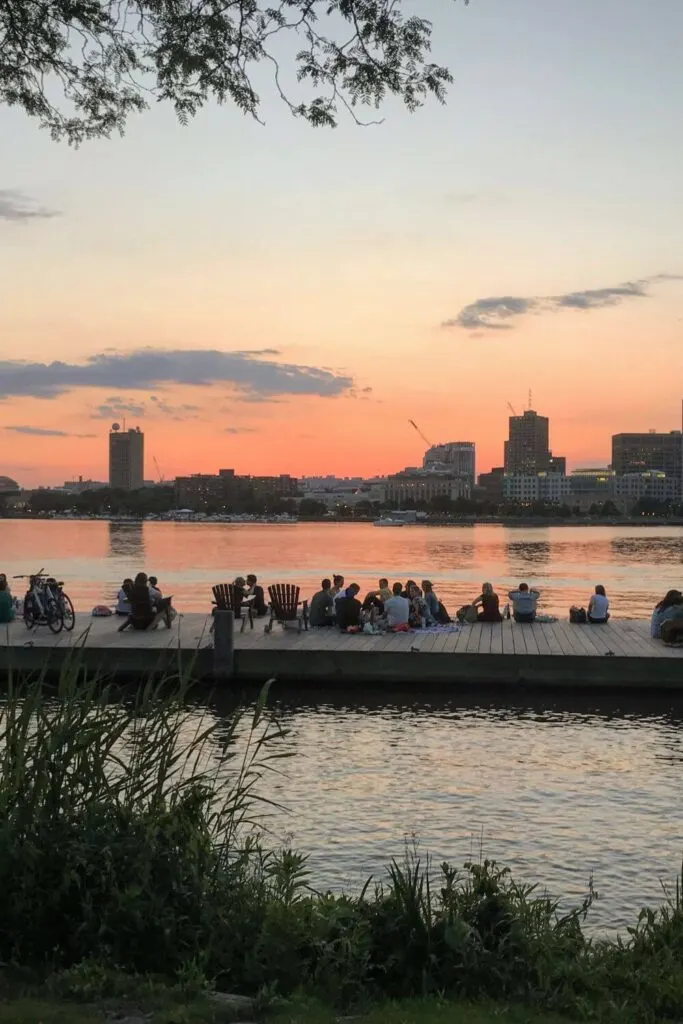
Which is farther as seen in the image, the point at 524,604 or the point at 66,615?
the point at 524,604

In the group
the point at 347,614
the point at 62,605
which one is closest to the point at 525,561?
the point at 347,614

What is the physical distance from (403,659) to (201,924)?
14524 millimetres

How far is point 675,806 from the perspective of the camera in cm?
1311

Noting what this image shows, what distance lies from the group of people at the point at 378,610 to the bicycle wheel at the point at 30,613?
6173 mm

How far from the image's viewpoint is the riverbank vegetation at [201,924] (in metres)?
5.76

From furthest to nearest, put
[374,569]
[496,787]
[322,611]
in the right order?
[374,569] < [322,611] < [496,787]

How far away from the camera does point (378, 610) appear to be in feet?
77.7

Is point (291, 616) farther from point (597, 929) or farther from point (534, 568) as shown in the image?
point (534, 568)

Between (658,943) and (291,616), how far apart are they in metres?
17.0

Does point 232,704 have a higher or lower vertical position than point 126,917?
lower

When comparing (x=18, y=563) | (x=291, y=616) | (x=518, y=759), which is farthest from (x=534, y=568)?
(x=518, y=759)

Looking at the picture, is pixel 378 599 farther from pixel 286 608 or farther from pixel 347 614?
pixel 286 608

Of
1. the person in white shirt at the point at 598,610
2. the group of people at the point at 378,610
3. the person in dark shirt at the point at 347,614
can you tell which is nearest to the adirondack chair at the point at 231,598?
the group of people at the point at 378,610

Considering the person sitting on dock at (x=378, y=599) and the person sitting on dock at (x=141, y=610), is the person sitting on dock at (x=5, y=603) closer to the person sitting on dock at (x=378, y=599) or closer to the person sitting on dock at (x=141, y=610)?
the person sitting on dock at (x=141, y=610)
